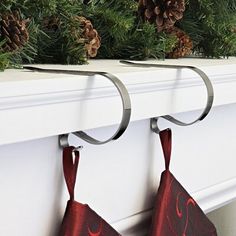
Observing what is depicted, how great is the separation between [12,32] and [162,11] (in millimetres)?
238

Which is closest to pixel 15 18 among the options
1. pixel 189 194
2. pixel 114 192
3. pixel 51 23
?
pixel 51 23

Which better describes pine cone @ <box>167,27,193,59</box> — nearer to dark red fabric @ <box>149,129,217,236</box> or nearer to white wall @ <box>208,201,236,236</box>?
dark red fabric @ <box>149,129,217,236</box>

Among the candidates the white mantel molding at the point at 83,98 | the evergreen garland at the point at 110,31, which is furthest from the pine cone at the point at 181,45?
the white mantel molding at the point at 83,98

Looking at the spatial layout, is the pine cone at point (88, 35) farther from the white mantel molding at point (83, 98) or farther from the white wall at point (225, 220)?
the white wall at point (225, 220)

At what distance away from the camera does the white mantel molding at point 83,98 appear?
0.47 metres

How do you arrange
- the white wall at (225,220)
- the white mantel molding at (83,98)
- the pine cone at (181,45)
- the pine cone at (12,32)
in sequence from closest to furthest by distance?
1. the white mantel molding at (83,98)
2. the pine cone at (12,32)
3. the pine cone at (181,45)
4. the white wall at (225,220)

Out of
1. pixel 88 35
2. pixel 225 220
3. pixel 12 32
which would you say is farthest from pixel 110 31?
Answer: pixel 225 220

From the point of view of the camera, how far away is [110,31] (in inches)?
28.9

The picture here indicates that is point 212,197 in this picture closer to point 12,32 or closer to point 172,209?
point 172,209

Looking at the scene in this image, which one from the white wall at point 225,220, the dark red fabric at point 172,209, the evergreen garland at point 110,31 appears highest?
the evergreen garland at point 110,31

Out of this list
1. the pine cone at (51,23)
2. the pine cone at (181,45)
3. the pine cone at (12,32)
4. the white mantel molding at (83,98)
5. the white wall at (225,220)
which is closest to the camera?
the white mantel molding at (83,98)

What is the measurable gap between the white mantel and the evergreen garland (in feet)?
0.12

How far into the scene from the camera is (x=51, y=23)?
689 millimetres

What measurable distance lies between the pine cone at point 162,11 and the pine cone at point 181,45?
84 mm
